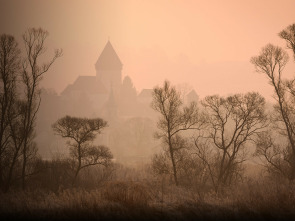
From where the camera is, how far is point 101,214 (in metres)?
13.6

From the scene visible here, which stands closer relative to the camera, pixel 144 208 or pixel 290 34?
pixel 144 208

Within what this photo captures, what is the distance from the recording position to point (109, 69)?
131750 mm

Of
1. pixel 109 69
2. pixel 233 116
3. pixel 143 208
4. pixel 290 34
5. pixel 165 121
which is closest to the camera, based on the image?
pixel 143 208

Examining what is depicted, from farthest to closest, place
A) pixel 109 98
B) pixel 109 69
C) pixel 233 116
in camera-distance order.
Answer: pixel 109 69 < pixel 109 98 < pixel 233 116

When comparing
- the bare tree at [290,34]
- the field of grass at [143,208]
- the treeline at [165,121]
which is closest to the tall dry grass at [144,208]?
the field of grass at [143,208]

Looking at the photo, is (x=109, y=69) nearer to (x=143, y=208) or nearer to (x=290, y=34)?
(x=290, y=34)

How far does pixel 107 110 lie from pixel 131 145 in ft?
78.1

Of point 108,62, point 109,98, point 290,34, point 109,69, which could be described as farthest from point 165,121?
point 108,62

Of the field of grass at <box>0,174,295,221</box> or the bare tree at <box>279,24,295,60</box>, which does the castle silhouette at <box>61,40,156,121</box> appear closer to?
the bare tree at <box>279,24,295,60</box>

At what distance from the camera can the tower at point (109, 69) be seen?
425 ft

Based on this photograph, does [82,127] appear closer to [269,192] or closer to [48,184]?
[48,184]

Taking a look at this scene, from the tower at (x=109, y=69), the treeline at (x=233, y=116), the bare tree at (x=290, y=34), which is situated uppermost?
the tower at (x=109, y=69)

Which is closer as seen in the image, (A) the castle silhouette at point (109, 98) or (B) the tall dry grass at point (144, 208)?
(B) the tall dry grass at point (144, 208)

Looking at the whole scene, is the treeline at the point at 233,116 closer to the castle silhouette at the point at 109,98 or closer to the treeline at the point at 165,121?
the treeline at the point at 165,121
